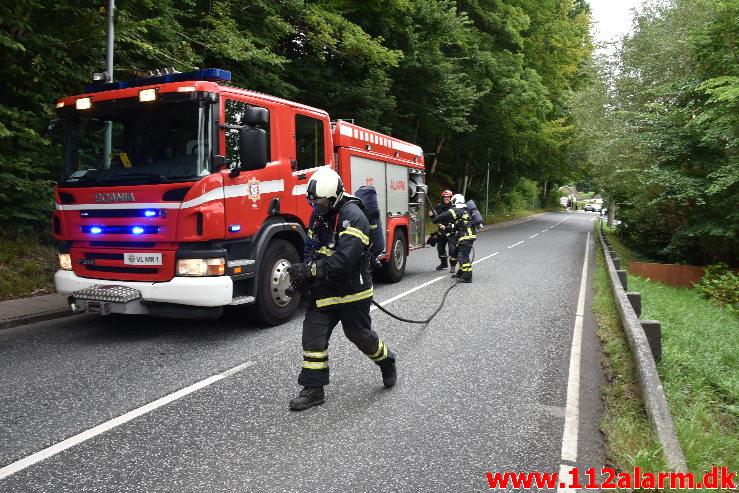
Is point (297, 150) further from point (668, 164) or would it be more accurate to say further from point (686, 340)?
point (668, 164)

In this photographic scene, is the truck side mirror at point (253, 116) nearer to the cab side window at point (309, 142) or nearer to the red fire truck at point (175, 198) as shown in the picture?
the red fire truck at point (175, 198)

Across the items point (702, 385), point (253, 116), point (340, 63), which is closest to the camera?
point (702, 385)

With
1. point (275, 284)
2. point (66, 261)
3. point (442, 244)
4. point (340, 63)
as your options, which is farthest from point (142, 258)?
point (340, 63)

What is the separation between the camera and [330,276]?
3.92m

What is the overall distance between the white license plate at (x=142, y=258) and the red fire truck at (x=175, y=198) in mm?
13

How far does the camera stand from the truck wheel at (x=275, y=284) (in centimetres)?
634

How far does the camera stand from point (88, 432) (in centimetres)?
363

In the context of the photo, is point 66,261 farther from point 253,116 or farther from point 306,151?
point 306,151

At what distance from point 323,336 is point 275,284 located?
254cm

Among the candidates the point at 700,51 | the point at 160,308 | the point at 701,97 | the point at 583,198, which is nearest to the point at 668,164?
the point at 701,97

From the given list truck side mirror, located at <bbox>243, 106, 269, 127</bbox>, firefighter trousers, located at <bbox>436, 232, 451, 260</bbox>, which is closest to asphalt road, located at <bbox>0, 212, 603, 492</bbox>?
truck side mirror, located at <bbox>243, 106, 269, 127</bbox>

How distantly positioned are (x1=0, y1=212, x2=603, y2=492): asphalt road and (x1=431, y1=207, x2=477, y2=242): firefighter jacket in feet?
13.0

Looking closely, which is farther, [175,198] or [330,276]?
[175,198]

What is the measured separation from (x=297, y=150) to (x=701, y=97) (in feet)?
37.9
